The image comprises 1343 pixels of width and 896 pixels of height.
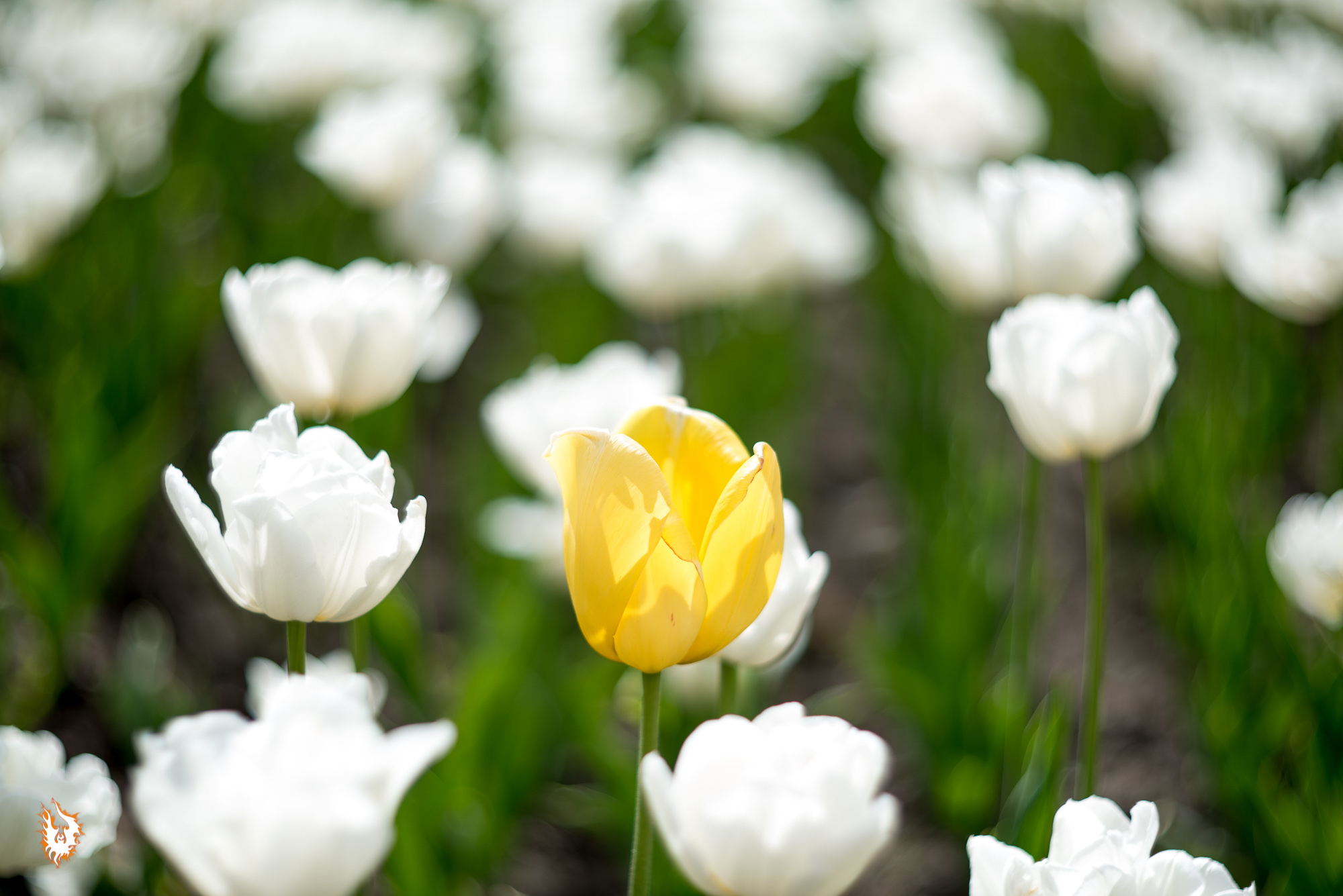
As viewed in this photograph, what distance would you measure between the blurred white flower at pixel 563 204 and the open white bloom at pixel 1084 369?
119 cm

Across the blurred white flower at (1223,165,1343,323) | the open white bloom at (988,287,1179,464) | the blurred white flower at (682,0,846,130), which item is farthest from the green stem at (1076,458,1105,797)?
the blurred white flower at (682,0,846,130)

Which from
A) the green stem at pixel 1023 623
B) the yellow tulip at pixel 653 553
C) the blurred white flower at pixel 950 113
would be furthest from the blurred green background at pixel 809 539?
the yellow tulip at pixel 653 553

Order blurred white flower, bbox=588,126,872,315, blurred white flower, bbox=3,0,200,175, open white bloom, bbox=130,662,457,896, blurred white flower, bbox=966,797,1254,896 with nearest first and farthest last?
open white bloom, bbox=130,662,457,896 → blurred white flower, bbox=966,797,1254,896 → blurred white flower, bbox=588,126,872,315 → blurred white flower, bbox=3,0,200,175

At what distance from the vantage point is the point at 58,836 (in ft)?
2.45

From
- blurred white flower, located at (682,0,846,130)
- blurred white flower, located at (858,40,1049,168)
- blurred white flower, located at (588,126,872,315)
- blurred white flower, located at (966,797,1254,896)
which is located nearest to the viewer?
blurred white flower, located at (966,797,1254,896)

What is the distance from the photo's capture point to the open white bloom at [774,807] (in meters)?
0.58

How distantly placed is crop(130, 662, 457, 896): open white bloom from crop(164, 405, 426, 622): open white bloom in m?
0.15

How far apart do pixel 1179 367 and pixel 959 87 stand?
0.92 m

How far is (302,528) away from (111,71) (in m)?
2.06

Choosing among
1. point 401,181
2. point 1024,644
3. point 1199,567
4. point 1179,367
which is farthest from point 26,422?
point 1179,367

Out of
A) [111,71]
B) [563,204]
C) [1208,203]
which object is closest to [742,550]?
[1208,203]

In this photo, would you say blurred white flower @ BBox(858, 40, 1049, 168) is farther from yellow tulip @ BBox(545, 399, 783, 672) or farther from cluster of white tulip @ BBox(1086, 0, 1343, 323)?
yellow tulip @ BBox(545, 399, 783, 672)

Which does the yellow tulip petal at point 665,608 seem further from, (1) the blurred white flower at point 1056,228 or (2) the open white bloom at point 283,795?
(1) the blurred white flower at point 1056,228

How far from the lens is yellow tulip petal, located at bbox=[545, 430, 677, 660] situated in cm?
68
